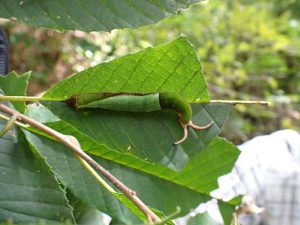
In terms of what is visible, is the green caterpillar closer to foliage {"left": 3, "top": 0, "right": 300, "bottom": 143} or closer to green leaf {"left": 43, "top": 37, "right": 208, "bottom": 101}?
green leaf {"left": 43, "top": 37, "right": 208, "bottom": 101}

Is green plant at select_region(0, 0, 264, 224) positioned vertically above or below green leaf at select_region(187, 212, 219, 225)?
above

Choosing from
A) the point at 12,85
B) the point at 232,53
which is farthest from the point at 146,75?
the point at 232,53

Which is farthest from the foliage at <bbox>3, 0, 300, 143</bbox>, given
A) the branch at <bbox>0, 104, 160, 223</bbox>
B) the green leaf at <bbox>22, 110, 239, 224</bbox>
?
the branch at <bbox>0, 104, 160, 223</bbox>

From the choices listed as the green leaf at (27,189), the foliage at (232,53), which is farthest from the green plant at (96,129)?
the foliage at (232,53)

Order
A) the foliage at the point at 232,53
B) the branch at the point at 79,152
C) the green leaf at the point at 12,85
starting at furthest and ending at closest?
the foliage at the point at 232,53, the green leaf at the point at 12,85, the branch at the point at 79,152

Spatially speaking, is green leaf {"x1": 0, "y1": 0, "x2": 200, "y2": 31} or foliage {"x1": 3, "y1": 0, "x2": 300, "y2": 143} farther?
foliage {"x1": 3, "y1": 0, "x2": 300, "y2": 143}

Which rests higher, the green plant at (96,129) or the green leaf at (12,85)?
the green leaf at (12,85)

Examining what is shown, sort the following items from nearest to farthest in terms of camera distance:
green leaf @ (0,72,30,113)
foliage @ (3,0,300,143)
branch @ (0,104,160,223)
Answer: branch @ (0,104,160,223)
green leaf @ (0,72,30,113)
foliage @ (3,0,300,143)

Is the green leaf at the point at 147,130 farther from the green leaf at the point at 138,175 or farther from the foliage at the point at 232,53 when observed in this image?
the foliage at the point at 232,53
